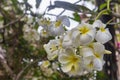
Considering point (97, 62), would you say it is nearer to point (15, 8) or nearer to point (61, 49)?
point (61, 49)

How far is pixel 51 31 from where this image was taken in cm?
86

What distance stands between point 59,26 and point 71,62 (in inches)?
4.7

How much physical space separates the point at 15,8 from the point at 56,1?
1306mm

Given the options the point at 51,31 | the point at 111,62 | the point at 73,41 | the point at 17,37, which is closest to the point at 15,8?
the point at 17,37

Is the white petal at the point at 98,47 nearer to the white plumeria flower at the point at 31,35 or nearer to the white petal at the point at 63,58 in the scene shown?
the white petal at the point at 63,58

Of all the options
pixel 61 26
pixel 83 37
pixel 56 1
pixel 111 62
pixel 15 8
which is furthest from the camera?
pixel 15 8

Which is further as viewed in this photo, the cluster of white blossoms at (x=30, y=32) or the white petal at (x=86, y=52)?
the cluster of white blossoms at (x=30, y=32)

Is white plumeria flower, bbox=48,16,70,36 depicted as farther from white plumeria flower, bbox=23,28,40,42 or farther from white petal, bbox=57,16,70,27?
white plumeria flower, bbox=23,28,40,42

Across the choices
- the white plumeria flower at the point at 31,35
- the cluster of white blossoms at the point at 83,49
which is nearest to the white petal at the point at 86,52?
the cluster of white blossoms at the point at 83,49

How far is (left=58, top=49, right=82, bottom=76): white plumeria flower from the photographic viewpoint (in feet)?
2.43

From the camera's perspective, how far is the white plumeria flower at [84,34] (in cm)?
72

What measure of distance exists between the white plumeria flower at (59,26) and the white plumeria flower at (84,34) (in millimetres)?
84

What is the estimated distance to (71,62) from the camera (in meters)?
0.76

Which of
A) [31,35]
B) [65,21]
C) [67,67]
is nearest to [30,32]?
[31,35]
